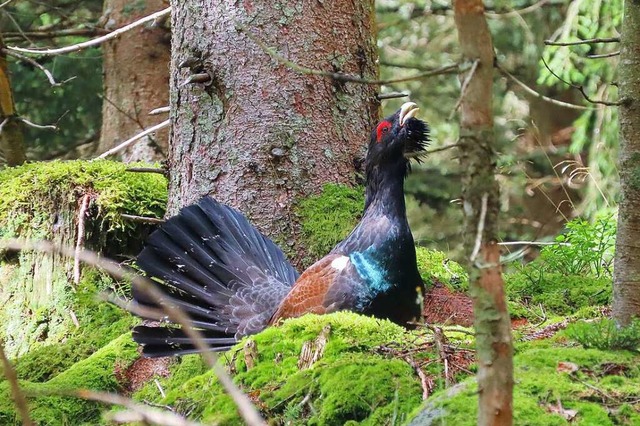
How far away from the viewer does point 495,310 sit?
253cm

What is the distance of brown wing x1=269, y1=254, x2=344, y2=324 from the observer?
507 centimetres

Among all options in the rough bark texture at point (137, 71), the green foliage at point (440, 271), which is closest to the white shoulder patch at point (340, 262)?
the green foliage at point (440, 271)

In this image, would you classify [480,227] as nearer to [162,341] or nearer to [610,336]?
[610,336]

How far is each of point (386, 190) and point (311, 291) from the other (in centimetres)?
90

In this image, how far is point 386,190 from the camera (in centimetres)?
561

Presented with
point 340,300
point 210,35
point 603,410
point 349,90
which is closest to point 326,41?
point 349,90

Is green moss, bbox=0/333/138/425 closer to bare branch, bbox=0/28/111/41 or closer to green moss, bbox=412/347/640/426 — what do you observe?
green moss, bbox=412/347/640/426

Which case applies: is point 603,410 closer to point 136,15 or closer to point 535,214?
point 136,15

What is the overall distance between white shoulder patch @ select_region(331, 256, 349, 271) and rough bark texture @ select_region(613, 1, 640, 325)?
5.57 ft

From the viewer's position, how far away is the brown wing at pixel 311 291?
507cm

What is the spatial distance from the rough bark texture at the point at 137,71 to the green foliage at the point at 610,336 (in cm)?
621


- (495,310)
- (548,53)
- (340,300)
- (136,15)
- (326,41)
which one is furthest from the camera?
(548,53)

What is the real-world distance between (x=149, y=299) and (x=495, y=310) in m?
3.15

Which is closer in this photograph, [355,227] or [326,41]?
[355,227]
